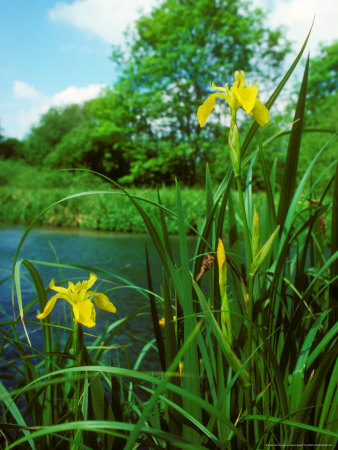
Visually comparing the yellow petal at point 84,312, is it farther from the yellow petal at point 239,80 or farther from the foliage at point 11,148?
the foliage at point 11,148

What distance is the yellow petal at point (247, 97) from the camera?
1.54ft

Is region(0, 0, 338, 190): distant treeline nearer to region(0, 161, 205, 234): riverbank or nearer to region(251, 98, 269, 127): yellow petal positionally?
region(0, 161, 205, 234): riverbank

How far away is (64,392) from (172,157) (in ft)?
56.8

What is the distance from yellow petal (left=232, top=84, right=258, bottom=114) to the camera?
470 millimetres

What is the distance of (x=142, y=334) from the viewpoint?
2520mm

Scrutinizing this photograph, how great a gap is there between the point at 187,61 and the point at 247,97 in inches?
719

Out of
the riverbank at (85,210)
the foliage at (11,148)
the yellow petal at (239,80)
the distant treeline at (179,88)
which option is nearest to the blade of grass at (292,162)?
the yellow petal at (239,80)

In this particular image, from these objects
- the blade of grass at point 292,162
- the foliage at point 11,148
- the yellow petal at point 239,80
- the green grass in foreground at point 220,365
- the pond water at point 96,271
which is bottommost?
the pond water at point 96,271

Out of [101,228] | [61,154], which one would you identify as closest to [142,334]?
[101,228]

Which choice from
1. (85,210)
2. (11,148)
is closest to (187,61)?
(85,210)

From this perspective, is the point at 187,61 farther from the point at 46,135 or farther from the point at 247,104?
the point at 247,104

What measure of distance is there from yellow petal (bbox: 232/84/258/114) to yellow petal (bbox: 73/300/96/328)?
0.37m

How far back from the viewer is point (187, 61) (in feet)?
55.7

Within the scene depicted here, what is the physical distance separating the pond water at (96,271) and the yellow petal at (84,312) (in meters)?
0.79
